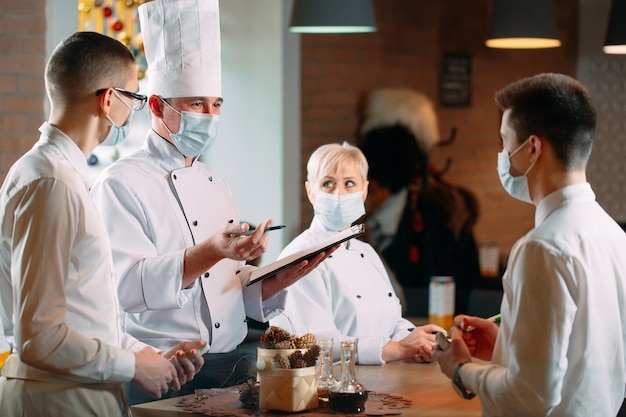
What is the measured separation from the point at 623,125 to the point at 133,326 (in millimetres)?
6194

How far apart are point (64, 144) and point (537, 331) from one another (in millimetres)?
1175

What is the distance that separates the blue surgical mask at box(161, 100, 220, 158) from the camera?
3.12 meters

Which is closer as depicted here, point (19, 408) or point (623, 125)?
point (19, 408)

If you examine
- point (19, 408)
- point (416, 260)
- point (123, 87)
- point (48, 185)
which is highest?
point (123, 87)

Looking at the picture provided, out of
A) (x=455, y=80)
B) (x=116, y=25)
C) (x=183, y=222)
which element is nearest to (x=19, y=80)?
(x=116, y=25)

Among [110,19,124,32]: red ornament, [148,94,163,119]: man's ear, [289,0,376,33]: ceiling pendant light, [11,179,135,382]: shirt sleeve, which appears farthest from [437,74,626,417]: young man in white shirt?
[110,19,124,32]: red ornament

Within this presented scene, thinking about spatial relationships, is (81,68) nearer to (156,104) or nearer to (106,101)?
(106,101)

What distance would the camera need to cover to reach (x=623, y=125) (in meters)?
8.27

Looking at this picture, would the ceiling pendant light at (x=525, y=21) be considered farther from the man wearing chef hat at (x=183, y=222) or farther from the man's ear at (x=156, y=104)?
the man's ear at (x=156, y=104)

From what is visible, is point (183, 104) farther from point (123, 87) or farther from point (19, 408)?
point (19, 408)

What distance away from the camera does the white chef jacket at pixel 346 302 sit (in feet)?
11.2

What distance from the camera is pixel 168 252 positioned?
3.00 meters

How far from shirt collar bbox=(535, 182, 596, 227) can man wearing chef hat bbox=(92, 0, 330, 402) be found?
2.63 feet

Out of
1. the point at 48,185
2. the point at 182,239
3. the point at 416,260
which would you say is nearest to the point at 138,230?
the point at 182,239
